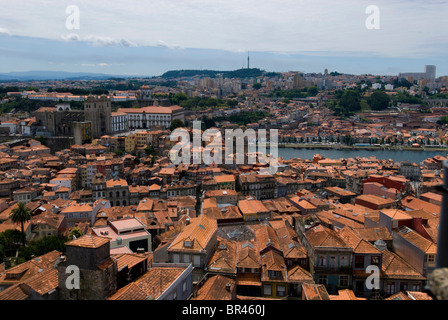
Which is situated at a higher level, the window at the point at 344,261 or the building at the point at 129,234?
the window at the point at 344,261

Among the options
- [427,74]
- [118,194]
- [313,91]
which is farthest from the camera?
[427,74]

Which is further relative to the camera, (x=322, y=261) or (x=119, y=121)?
(x=119, y=121)

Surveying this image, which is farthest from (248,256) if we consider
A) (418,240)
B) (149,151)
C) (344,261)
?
(149,151)

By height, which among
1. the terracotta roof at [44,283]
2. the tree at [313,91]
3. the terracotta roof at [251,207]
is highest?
the tree at [313,91]

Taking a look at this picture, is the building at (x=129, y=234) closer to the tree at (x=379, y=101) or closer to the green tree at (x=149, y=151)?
the green tree at (x=149, y=151)

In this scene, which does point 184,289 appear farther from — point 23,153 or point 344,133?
point 344,133

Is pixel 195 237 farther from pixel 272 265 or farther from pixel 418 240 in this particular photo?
pixel 418 240

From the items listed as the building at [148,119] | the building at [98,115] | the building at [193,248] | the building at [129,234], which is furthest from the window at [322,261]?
the building at [148,119]
